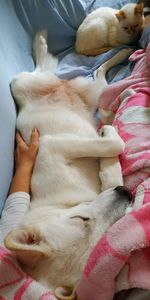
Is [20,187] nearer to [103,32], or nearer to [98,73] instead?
[98,73]

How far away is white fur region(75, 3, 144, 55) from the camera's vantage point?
7.45 ft

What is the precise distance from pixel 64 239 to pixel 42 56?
4.57 feet

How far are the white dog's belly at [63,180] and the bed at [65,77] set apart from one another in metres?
0.15

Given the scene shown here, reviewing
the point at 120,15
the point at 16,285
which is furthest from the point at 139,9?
the point at 16,285

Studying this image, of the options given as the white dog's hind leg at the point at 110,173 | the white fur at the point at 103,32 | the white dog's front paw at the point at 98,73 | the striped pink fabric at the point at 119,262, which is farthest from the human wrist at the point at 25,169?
the white fur at the point at 103,32

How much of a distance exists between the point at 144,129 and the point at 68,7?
134cm

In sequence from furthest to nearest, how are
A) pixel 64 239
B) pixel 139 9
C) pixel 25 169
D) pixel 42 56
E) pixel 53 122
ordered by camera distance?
pixel 139 9
pixel 42 56
pixel 53 122
pixel 25 169
pixel 64 239

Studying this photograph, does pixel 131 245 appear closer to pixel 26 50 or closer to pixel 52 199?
pixel 52 199

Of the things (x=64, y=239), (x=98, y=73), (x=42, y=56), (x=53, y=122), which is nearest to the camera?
(x=64, y=239)

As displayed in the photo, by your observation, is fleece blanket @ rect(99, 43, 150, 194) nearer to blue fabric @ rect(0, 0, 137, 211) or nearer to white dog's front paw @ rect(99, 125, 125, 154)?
white dog's front paw @ rect(99, 125, 125, 154)

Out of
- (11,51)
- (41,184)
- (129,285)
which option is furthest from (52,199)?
(11,51)

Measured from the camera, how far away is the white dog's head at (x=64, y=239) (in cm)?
100

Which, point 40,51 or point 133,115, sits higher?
point 40,51

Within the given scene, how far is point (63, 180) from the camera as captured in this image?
4.42 feet
